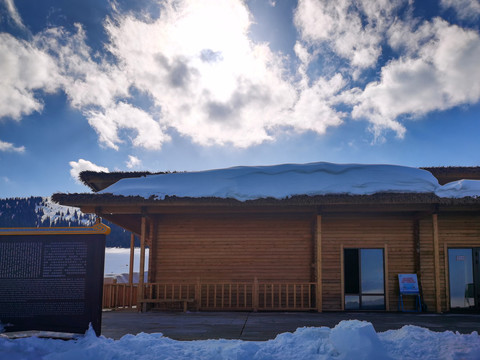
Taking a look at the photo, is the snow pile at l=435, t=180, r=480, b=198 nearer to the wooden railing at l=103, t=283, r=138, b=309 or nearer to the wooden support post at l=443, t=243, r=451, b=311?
the wooden support post at l=443, t=243, r=451, b=311

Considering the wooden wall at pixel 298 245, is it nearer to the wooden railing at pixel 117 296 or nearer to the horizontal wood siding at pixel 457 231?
the horizontal wood siding at pixel 457 231

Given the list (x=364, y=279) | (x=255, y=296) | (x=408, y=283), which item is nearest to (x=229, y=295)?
(x=255, y=296)

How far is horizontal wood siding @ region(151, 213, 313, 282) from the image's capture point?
12.6 meters

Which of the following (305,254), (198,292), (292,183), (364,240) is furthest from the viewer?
(305,254)

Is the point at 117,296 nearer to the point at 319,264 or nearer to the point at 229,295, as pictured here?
the point at 229,295

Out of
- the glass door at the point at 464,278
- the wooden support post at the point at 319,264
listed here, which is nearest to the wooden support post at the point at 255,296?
the wooden support post at the point at 319,264

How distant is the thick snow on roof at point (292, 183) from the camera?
11312 millimetres

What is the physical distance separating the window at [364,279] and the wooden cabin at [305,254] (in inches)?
1.2

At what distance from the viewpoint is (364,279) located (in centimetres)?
1238

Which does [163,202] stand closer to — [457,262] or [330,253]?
[330,253]

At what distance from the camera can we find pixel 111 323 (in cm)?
920

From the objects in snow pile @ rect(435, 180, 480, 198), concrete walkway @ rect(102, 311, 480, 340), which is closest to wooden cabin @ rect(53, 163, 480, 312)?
snow pile @ rect(435, 180, 480, 198)

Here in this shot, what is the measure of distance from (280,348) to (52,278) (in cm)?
381

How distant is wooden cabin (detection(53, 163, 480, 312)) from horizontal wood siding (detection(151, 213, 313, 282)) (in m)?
0.03
